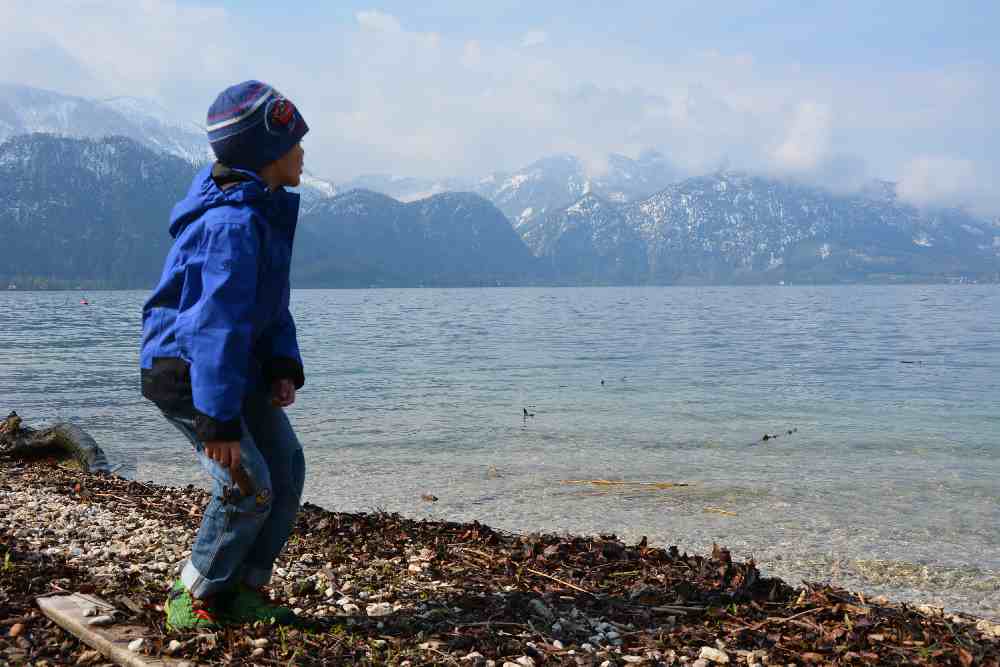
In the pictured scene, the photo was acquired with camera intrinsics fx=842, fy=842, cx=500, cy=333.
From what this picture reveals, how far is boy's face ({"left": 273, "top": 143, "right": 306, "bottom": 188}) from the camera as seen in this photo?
14.8ft

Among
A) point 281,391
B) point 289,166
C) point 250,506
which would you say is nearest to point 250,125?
point 289,166

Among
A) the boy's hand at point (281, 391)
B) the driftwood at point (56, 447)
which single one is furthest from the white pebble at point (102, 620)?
the driftwood at point (56, 447)

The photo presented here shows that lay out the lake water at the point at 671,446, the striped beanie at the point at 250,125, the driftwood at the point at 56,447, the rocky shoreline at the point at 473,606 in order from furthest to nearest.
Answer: the driftwood at the point at 56,447 < the lake water at the point at 671,446 < the rocky shoreline at the point at 473,606 < the striped beanie at the point at 250,125

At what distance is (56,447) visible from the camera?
13.1 meters

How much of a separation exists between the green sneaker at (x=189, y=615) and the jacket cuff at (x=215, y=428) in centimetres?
115

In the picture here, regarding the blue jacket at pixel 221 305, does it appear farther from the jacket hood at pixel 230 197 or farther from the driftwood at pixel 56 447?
the driftwood at pixel 56 447

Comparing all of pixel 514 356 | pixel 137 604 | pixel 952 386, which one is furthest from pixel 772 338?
pixel 137 604

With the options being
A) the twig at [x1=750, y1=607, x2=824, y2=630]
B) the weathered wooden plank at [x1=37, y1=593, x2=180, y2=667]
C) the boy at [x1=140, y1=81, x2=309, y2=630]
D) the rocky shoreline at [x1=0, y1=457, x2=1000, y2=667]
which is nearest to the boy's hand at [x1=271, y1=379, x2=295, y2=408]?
the boy at [x1=140, y1=81, x2=309, y2=630]

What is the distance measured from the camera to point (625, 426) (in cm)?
1814

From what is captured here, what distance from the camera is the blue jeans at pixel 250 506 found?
14.3 feet

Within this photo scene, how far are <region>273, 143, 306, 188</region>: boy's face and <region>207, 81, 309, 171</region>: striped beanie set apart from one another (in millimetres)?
50

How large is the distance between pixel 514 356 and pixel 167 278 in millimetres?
32813

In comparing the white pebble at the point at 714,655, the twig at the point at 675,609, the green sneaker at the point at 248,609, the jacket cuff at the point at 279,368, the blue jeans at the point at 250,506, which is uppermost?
the jacket cuff at the point at 279,368

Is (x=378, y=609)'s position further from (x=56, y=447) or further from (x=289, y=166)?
(x=56, y=447)
